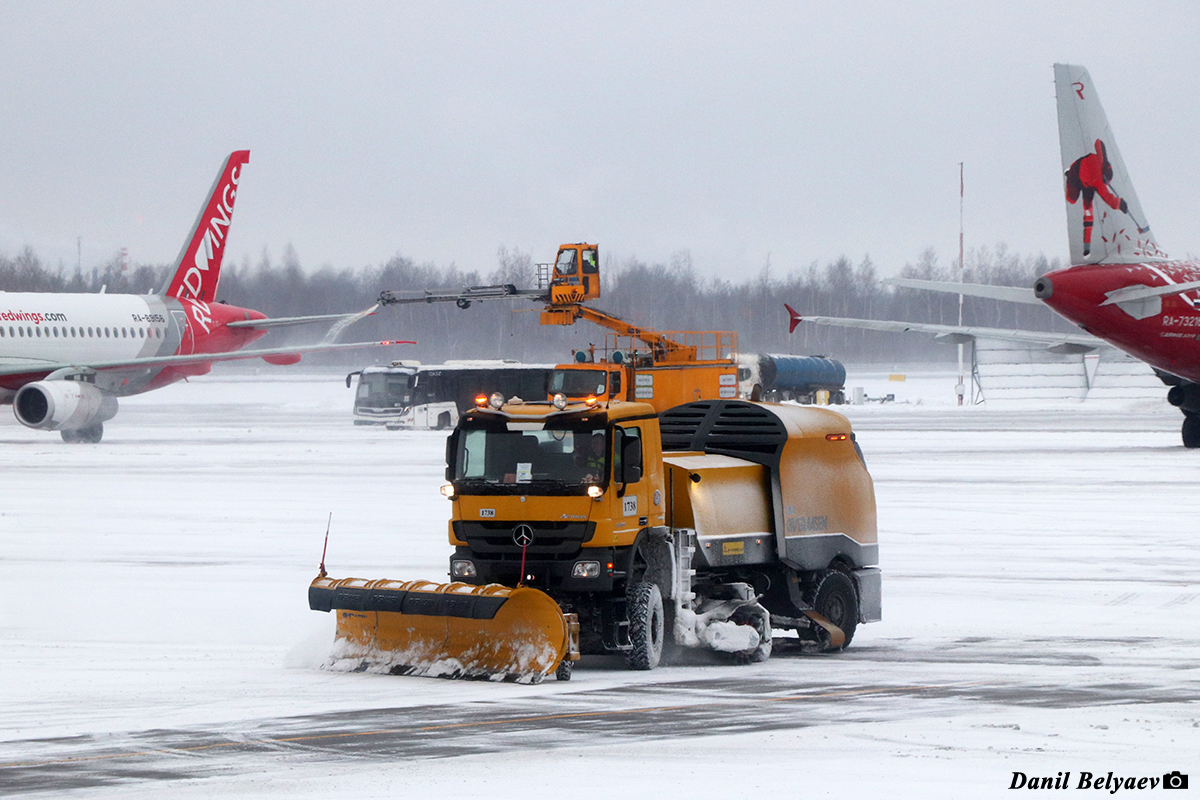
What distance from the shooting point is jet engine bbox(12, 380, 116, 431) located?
39375mm

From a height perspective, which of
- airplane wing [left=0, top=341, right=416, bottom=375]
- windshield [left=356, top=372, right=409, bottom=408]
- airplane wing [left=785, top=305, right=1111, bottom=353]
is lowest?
windshield [left=356, top=372, right=409, bottom=408]

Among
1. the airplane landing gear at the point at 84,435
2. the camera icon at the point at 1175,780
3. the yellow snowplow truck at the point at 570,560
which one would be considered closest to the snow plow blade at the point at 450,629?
the yellow snowplow truck at the point at 570,560

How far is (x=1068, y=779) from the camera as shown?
779 cm

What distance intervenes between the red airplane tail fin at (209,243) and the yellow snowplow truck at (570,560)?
39470 mm

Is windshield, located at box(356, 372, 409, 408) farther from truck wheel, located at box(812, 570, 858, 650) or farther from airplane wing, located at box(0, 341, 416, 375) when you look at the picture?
truck wheel, located at box(812, 570, 858, 650)

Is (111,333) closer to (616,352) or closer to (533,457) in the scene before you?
(616,352)

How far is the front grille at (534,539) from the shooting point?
1195 cm

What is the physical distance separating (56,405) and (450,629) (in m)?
30.6

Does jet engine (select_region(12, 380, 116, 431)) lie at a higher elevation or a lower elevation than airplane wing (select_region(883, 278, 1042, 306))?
lower

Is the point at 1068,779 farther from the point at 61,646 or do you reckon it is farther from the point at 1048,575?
the point at 1048,575

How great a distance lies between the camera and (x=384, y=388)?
60531 mm

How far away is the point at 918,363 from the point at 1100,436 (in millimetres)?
43825

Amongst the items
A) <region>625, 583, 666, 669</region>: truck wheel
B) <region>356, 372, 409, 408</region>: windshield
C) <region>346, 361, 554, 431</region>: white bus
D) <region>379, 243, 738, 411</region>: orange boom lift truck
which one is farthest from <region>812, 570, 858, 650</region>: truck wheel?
<region>356, 372, 409, 408</region>: windshield

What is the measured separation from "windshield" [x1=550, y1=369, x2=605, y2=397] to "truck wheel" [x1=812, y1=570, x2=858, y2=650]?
31027 millimetres
